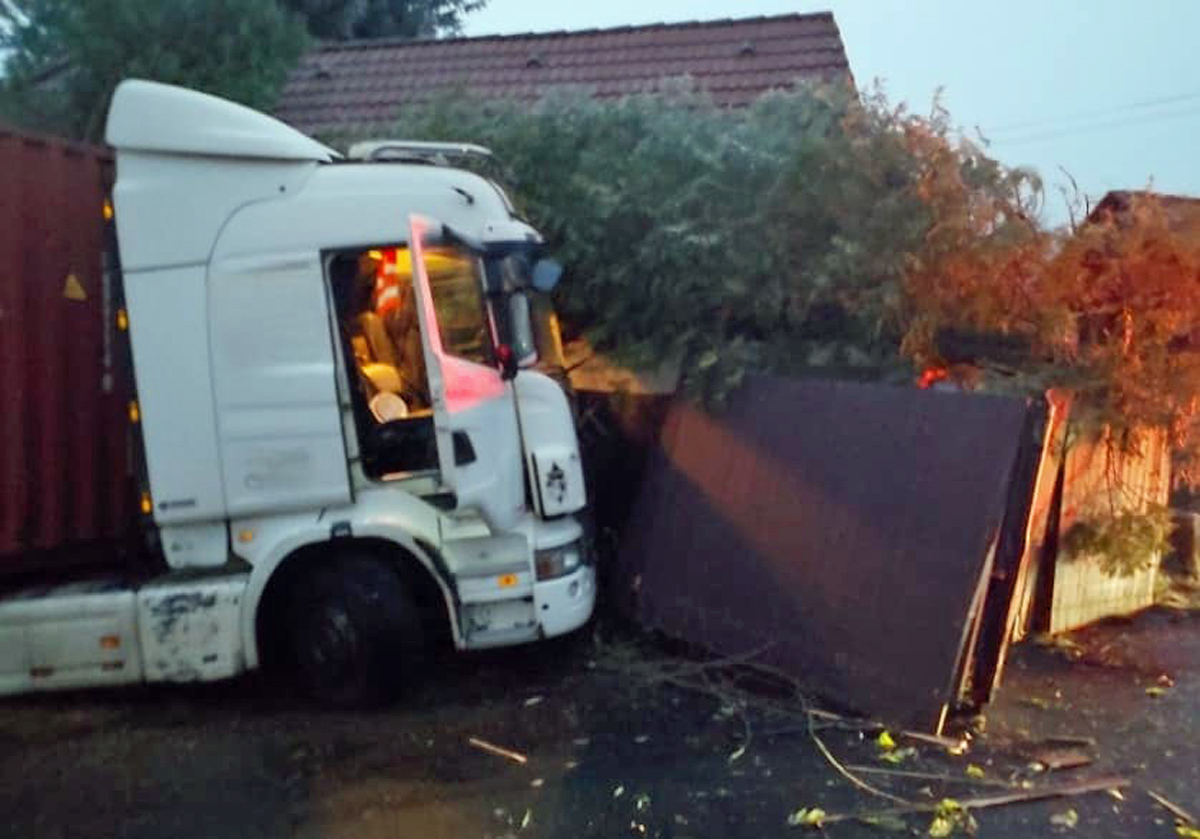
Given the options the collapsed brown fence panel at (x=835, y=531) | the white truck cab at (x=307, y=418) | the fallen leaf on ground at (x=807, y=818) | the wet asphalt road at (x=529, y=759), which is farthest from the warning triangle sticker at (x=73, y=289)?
the fallen leaf on ground at (x=807, y=818)

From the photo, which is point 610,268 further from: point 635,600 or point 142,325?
point 142,325

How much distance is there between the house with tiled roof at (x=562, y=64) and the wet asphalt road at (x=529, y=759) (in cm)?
747

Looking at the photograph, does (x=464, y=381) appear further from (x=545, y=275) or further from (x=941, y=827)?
(x=941, y=827)

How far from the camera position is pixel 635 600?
8.17m

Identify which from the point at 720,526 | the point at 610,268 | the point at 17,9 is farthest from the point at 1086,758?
the point at 17,9

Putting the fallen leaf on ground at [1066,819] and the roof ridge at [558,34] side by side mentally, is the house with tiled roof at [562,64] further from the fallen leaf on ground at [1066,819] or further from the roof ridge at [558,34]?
the fallen leaf on ground at [1066,819]

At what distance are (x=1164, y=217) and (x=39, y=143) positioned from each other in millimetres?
6273

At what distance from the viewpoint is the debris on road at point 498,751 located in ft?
20.7

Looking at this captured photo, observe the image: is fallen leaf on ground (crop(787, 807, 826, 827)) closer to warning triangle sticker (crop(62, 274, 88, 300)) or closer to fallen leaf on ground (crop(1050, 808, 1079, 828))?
fallen leaf on ground (crop(1050, 808, 1079, 828))

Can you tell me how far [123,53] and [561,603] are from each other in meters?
8.75

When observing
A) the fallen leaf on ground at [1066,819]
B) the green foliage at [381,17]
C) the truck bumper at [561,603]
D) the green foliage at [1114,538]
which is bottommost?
the fallen leaf on ground at [1066,819]

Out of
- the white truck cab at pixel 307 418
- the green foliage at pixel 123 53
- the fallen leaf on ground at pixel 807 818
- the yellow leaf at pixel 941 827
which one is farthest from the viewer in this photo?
the green foliage at pixel 123 53

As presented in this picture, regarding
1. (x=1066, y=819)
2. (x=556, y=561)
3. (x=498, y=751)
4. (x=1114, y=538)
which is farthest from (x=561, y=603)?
(x=1114, y=538)

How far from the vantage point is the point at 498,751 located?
6434 millimetres
